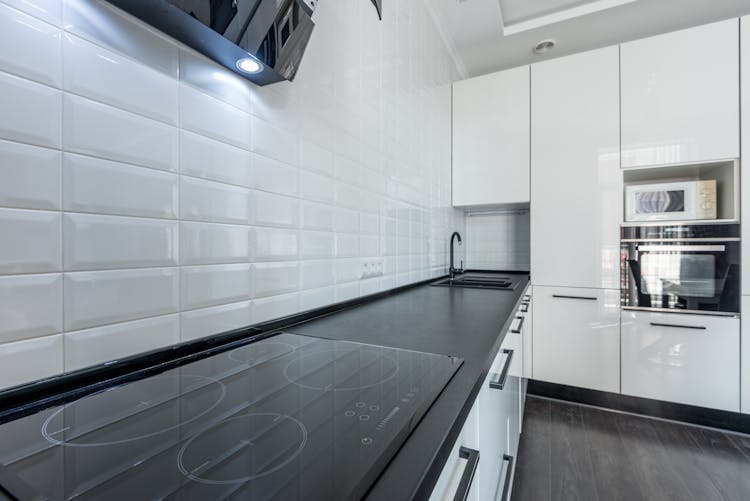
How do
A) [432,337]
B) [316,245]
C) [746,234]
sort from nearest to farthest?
1. [432,337]
2. [316,245]
3. [746,234]

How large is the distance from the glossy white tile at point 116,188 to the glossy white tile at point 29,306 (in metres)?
0.12

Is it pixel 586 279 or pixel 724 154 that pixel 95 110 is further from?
pixel 724 154

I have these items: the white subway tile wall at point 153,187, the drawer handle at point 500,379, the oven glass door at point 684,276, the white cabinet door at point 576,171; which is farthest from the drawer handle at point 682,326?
the white subway tile wall at point 153,187

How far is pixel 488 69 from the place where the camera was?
3.12m

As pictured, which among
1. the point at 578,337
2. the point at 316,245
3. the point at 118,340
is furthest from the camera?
the point at 578,337

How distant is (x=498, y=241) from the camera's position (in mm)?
2928

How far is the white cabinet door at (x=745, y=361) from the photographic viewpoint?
1.91m

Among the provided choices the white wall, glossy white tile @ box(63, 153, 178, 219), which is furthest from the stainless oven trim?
glossy white tile @ box(63, 153, 178, 219)

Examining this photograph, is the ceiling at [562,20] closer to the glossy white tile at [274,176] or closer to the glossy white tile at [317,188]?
the glossy white tile at [317,188]

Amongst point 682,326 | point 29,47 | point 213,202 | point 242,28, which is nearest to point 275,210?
point 213,202

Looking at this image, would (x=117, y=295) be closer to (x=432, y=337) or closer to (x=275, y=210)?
(x=275, y=210)

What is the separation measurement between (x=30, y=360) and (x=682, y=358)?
9.59 feet

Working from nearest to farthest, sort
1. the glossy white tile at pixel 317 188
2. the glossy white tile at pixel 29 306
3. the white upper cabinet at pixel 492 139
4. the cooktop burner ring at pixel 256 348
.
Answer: the glossy white tile at pixel 29 306, the cooktop burner ring at pixel 256 348, the glossy white tile at pixel 317 188, the white upper cabinet at pixel 492 139

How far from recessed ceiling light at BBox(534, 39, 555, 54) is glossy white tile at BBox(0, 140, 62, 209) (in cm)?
315
